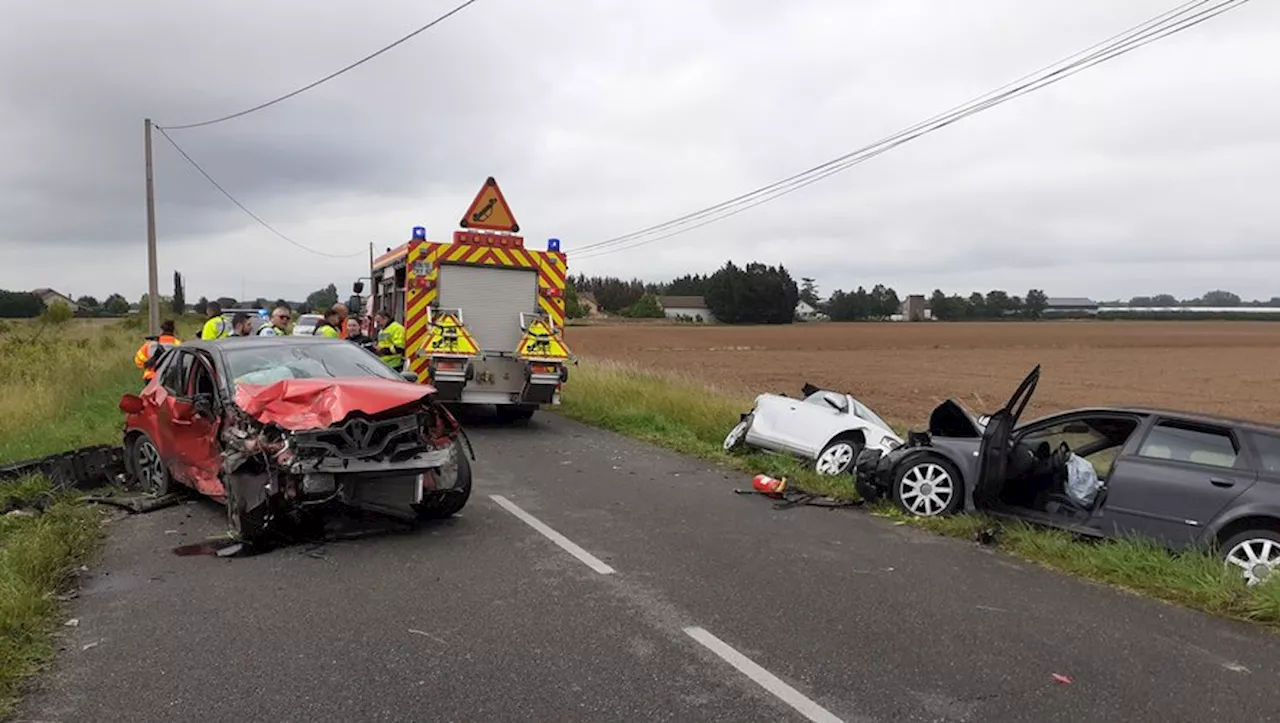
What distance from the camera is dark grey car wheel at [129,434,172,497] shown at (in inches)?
318

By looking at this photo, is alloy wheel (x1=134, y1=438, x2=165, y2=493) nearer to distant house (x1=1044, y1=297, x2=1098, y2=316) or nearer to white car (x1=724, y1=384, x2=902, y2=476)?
white car (x1=724, y1=384, x2=902, y2=476)

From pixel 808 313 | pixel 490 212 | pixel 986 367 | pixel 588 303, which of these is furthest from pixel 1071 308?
pixel 490 212

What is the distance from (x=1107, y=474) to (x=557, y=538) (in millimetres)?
4302

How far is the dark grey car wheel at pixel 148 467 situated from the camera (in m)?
8.07

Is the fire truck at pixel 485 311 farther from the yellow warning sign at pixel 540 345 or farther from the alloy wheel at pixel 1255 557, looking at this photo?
the alloy wheel at pixel 1255 557

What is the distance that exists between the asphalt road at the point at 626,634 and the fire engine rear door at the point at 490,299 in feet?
22.6

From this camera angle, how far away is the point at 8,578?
5.21 m

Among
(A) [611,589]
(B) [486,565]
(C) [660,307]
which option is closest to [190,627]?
(B) [486,565]

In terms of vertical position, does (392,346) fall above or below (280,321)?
below

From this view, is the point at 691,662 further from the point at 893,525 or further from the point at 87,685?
the point at 893,525

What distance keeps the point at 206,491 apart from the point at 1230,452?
7.76 m

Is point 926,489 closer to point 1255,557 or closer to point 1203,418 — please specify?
point 1203,418

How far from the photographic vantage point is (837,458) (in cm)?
997

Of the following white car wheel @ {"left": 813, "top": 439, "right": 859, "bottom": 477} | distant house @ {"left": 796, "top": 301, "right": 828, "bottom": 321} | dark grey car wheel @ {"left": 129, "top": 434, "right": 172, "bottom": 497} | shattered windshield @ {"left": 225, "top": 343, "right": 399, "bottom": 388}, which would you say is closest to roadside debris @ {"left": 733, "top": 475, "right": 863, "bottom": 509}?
white car wheel @ {"left": 813, "top": 439, "right": 859, "bottom": 477}
